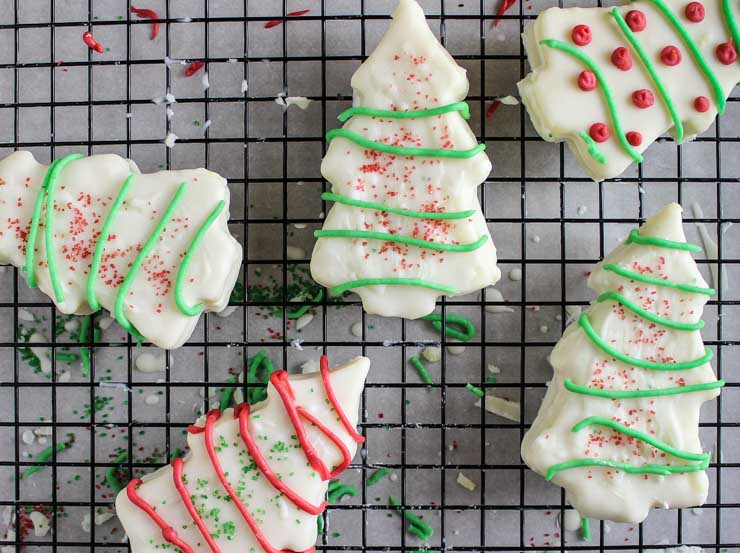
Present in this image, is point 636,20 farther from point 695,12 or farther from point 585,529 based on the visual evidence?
point 585,529

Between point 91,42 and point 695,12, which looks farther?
point 91,42

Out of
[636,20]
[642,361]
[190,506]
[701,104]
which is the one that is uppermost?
[636,20]

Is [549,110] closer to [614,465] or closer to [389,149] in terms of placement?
[389,149]

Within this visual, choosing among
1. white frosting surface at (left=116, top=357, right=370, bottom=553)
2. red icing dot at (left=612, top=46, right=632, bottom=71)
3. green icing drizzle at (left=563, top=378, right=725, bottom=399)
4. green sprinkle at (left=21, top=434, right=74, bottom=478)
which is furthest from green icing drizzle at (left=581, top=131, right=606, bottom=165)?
green sprinkle at (left=21, top=434, right=74, bottom=478)

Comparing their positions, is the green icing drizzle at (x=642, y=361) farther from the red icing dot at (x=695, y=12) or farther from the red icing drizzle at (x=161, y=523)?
the red icing drizzle at (x=161, y=523)

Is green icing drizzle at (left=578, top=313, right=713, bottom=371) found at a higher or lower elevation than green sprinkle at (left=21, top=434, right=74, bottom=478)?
higher

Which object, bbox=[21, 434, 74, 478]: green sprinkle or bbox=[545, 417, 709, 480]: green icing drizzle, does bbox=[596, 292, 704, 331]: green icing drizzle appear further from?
bbox=[21, 434, 74, 478]: green sprinkle

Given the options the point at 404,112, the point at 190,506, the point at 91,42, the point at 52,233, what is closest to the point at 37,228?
the point at 52,233

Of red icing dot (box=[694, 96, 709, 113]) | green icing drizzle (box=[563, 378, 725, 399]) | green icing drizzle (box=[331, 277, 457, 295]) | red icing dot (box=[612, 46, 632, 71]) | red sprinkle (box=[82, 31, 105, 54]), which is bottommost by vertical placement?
green icing drizzle (box=[563, 378, 725, 399])
